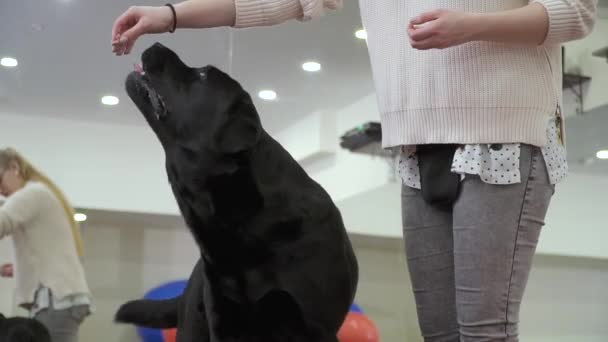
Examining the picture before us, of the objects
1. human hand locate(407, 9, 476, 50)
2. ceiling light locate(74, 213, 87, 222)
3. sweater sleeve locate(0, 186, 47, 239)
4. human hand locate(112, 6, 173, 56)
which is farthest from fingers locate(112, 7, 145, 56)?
ceiling light locate(74, 213, 87, 222)

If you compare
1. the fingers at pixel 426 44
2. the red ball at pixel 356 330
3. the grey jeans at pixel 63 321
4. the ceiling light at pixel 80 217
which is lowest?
the red ball at pixel 356 330

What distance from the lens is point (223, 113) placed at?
3.31 feet

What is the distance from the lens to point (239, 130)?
1004 millimetres

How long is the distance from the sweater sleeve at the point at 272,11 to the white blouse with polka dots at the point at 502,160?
32cm

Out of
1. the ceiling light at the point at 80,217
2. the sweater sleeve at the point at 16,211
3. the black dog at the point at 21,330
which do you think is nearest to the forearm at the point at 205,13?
the black dog at the point at 21,330

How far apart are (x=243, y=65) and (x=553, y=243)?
2.66m

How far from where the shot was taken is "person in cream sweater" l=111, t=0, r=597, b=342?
93 centimetres

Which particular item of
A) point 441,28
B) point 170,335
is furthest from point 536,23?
point 170,335

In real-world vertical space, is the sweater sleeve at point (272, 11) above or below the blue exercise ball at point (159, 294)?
above

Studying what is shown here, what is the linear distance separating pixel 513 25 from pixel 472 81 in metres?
0.10

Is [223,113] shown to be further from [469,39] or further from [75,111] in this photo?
[75,111]

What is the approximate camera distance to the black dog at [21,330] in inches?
94.7

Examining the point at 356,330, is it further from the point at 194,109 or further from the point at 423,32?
the point at 423,32

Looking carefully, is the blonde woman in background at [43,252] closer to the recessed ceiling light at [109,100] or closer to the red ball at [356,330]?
the recessed ceiling light at [109,100]
